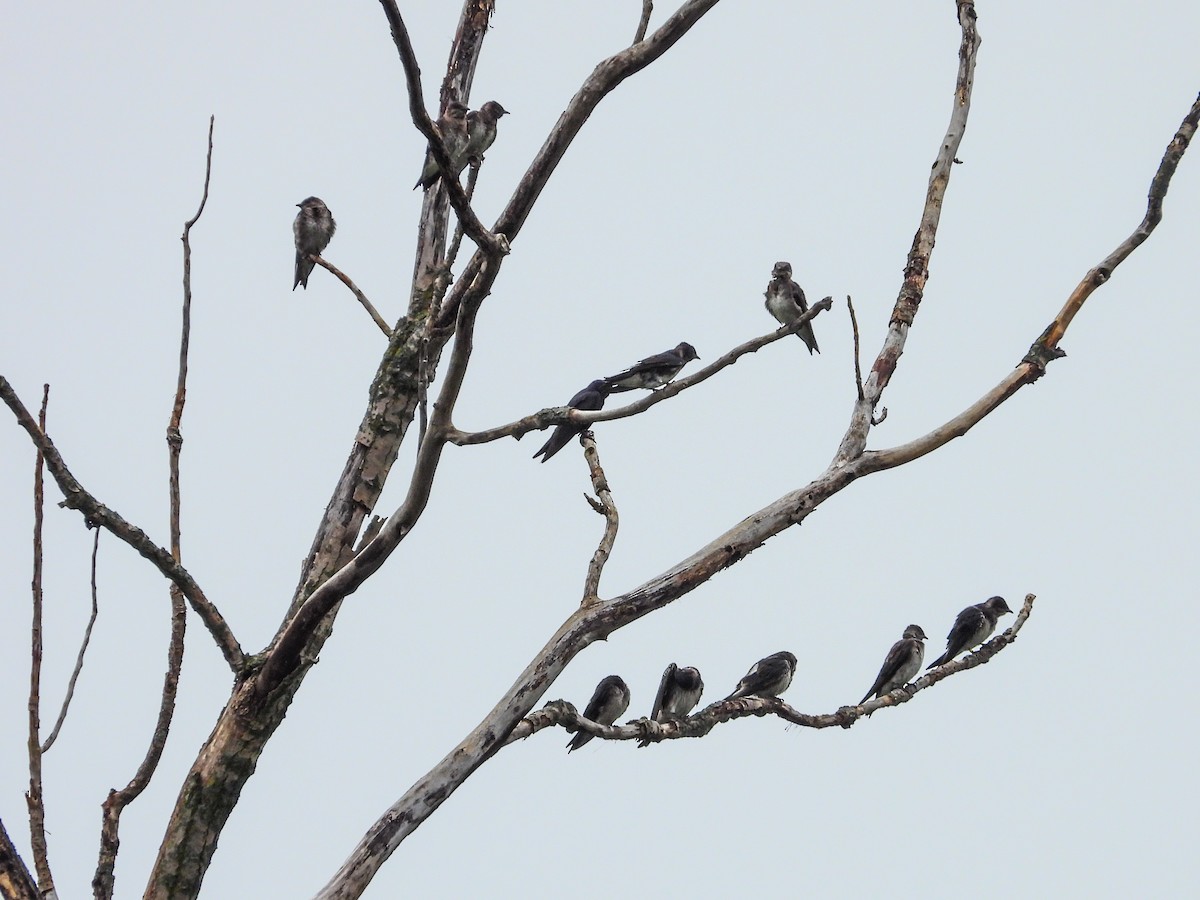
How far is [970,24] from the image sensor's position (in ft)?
24.2

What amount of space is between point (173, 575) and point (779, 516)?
2690 millimetres

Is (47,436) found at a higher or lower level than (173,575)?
higher

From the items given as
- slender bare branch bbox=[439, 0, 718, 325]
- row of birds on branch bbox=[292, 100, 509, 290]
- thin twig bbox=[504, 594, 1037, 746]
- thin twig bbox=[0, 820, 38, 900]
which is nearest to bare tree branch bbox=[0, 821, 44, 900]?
thin twig bbox=[0, 820, 38, 900]

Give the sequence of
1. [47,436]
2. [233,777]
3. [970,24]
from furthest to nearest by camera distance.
Result: [970,24] < [233,777] < [47,436]

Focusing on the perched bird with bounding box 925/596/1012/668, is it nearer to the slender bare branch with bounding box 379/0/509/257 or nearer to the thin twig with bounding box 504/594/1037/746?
the thin twig with bounding box 504/594/1037/746

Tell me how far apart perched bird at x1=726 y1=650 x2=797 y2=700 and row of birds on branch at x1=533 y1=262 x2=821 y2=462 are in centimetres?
256

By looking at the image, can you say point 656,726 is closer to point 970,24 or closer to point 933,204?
point 933,204

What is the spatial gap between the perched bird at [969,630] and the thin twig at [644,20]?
7.15 m

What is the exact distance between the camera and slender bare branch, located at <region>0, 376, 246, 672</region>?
15.8 feet

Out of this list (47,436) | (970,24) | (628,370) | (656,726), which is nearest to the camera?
(47,436)

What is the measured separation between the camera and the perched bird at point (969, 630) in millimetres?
11000

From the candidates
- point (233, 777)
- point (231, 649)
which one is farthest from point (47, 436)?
point (233, 777)

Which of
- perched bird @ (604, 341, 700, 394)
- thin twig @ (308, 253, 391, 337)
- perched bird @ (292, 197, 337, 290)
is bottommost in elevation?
thin twig @ (308, 253, 391, 337)

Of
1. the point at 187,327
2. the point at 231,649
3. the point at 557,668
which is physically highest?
the point at 187,327
